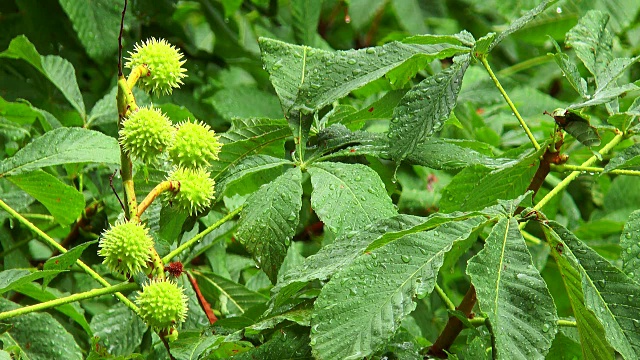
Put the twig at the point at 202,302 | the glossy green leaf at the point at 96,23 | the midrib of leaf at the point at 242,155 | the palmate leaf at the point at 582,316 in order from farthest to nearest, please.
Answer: the glossy green leaf at the point at 96,23
the twig at the point at 202,302
the midrib of leaf at the point at 242,155
the palmate leaf at the point at 582,316

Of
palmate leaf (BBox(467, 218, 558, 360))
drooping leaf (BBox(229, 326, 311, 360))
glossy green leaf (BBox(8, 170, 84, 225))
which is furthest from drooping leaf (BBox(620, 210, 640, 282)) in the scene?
glossy green leaf (BBox(8, 170, 84, 225))

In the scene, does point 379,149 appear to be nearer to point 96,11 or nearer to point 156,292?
point 156,292

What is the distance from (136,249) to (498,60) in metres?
2.30

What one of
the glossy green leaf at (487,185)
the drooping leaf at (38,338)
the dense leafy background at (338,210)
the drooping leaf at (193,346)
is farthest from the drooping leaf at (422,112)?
the drooping leaf at (38,338)

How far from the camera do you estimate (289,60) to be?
3.78 ft

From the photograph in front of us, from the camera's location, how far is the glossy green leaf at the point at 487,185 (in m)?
1.09

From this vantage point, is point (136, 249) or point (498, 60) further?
point (498, 60)

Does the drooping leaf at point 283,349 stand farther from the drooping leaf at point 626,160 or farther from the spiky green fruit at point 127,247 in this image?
the drooping leaf at point 626,160

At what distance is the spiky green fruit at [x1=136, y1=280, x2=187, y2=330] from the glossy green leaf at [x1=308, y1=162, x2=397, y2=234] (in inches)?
8.1

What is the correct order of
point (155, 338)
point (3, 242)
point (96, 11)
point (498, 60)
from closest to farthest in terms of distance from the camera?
1. point (155, 338)
2. point (3, 242)
3. point (96, 11)
4. point (498, 60)

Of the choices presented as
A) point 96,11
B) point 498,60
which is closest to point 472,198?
point 96,11

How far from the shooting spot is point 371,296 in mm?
808

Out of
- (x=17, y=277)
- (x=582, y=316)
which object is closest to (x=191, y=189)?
(x=17, y=277)

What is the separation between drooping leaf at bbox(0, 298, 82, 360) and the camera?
116 centimetres
